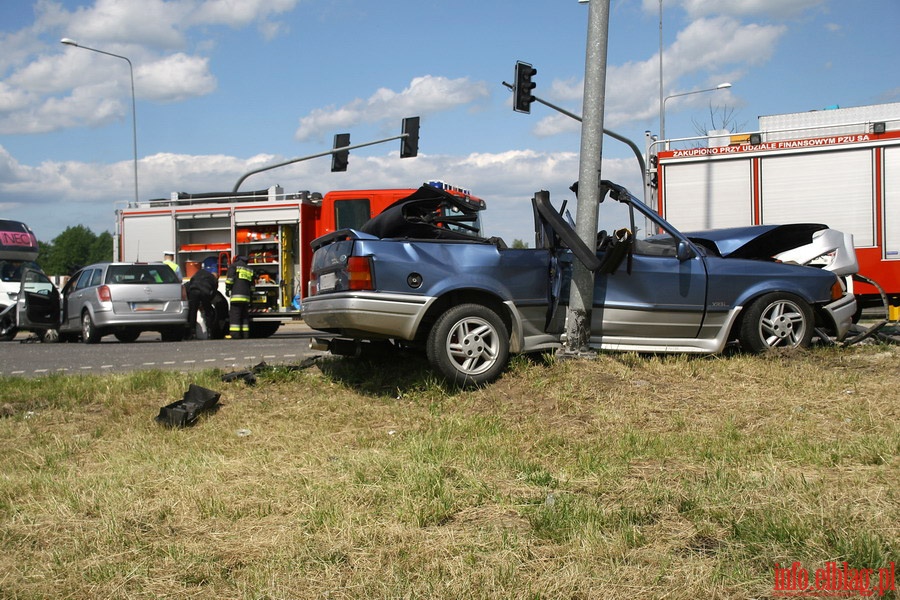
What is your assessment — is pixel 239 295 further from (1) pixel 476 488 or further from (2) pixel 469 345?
(1) pixel 476 488

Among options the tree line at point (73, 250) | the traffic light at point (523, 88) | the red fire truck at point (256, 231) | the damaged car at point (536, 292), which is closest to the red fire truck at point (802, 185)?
the red fire truck at point (256, 231)

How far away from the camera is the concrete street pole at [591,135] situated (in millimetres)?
7203

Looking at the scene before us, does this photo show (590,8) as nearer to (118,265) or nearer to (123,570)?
(123,570)

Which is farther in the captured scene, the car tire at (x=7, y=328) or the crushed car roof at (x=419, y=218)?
the car tire at (x=7, y=328)

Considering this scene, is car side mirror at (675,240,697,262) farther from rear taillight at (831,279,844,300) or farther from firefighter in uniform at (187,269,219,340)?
firefighter in uniform at (187,269,219,340)

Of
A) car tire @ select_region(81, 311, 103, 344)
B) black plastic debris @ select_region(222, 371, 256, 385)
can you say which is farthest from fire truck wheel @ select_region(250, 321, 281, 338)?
black plastic debris @ select_region(222, 371, 256, 385)

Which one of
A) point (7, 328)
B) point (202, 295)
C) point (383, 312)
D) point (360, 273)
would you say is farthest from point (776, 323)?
point (7, 328)

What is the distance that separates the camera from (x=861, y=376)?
6.41m

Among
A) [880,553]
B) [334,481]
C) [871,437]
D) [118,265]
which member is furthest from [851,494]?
[118,265]

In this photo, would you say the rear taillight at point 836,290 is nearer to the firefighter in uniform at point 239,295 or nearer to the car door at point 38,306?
the firefighter in uniform at point 239,295

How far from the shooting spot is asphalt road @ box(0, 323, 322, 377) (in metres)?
9.63

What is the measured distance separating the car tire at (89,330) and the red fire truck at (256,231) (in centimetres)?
204

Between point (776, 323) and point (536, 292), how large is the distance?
2.27 m

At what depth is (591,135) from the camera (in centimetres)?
729
